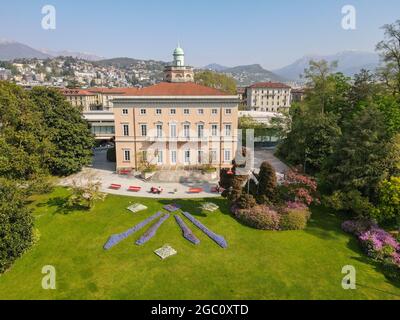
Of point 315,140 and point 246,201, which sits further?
point 315,140

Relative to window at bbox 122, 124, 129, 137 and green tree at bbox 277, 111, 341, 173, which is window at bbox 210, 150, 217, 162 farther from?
window at bbox 122, 124, 129, 137

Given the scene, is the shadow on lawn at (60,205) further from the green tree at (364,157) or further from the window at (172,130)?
the green tree at (364,157)

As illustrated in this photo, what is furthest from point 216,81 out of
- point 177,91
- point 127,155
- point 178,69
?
point 127,155

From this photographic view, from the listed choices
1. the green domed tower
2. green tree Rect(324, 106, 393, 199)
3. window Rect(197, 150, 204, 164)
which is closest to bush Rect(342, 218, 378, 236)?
green tree Rect(324, 106, 393, 199)

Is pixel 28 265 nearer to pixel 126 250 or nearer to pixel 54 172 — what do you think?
pixel 126 250

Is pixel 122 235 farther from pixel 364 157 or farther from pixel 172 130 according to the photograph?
pixel 364 157
